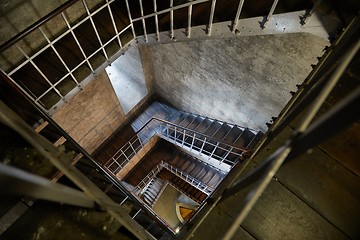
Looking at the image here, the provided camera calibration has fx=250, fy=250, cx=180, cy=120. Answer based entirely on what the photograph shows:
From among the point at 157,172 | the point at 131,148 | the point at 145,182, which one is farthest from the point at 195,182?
the point at 131,148

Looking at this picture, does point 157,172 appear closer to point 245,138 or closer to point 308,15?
point 245,138

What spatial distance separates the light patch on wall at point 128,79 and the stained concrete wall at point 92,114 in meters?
0.35

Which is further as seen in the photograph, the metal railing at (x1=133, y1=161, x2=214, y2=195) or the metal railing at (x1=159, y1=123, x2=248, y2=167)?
the metal railing at (x1=133, y1=161, x2=214, y2=195)

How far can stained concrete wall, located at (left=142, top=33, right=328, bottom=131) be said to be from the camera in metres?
4.04

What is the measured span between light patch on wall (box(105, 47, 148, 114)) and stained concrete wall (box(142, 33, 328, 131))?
453mm

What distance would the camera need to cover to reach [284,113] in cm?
241

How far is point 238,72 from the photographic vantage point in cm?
499

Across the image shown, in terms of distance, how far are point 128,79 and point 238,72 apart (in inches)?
137

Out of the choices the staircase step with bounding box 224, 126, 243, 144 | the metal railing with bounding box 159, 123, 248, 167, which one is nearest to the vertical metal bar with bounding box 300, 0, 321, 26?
the metal railing with bounding box 159, 123, 248, 167

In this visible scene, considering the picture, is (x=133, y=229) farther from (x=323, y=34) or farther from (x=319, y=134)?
(x=323, y=34)

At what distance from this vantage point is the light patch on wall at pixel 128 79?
646cm

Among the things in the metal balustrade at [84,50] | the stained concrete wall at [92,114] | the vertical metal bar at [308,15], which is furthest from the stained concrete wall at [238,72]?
the stained concrete wall at [92,114]

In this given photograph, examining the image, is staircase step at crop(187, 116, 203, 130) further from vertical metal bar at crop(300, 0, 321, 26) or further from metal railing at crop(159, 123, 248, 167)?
vertical metal bar at crop(300, 0, 321, 26)

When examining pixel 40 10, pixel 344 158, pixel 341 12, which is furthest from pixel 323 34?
pixel 40 10
